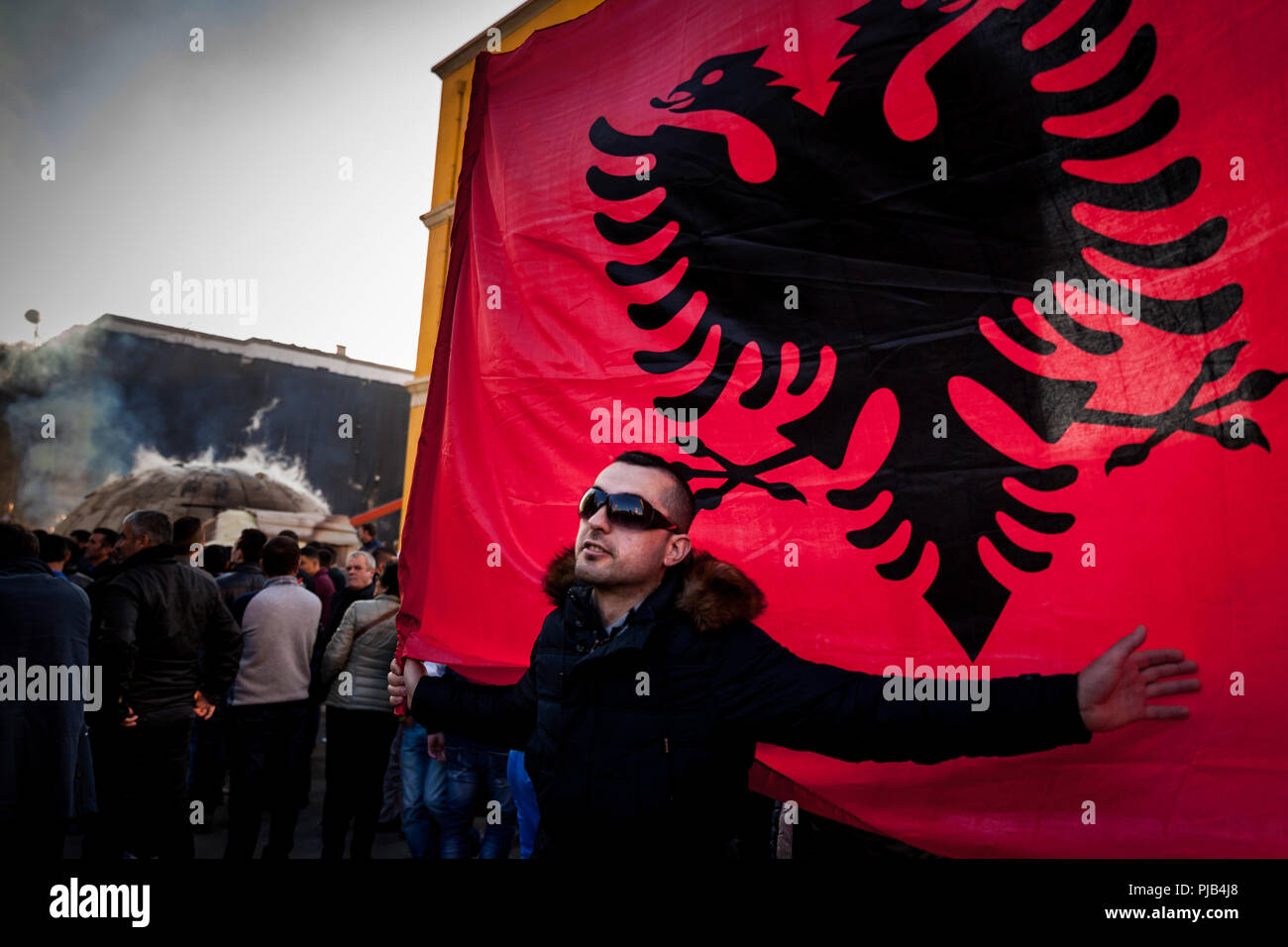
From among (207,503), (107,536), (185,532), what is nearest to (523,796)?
(185,532)

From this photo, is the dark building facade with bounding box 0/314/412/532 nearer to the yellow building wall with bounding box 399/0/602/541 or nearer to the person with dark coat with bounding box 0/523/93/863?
the yellow building wall with bounding box 399/0/602/541

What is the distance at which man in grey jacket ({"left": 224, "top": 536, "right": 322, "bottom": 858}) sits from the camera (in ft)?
16.4

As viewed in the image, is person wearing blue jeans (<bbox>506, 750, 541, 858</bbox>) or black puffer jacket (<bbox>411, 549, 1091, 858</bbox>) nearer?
black puffer jacket (<bbox>411, 549, 1091, 858</bbox>)

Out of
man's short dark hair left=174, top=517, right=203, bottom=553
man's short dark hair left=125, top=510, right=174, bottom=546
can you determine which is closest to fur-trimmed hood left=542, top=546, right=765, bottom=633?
man's short dark hair left=125, top=510, right=174, bottom=546

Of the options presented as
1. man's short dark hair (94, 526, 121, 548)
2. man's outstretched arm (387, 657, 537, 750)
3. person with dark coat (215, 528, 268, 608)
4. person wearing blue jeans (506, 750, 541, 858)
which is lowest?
person wearing blue jeans (506, 750, 541, 858)

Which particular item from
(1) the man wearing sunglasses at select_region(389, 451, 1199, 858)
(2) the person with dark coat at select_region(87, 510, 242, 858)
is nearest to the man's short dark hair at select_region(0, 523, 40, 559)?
(2) the person with dark coat at select_region(87, 510, 242, 858)

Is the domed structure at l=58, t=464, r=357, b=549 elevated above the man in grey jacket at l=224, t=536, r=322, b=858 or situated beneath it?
elevated above

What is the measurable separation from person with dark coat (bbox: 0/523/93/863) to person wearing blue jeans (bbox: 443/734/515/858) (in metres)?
1.81

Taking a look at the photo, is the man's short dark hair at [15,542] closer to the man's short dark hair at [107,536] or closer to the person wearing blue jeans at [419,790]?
the person wearing blue jeans at [419,790]

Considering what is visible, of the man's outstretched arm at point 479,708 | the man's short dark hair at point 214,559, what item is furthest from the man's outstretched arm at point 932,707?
the man's short dark hair at point 214,559

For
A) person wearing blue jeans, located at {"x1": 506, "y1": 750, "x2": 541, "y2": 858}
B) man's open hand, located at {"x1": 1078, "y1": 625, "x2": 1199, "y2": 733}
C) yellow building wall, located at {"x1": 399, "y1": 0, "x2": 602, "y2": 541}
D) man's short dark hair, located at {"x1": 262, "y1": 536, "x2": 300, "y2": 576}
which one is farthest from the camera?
yellow building wall, located at {"x1": 399, "y1": 0, "x2": 602, "y2": 541}

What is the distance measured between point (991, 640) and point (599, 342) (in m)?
1.72

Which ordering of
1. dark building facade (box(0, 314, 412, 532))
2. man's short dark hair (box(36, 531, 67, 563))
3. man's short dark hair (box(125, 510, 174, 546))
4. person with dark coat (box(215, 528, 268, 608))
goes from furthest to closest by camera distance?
dark building facade (box(0, 314, 412, 532)) < person with dark coat (box(215, 528, 268, 608)) < man's short dark hair (box(36, 531, 67, 563)) < man's short dark hair (box(125, 510, 174, 546))

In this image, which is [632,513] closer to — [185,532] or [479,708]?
[479,708]
